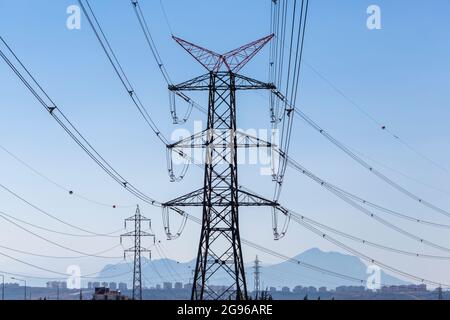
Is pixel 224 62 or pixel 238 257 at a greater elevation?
pixel 224 62

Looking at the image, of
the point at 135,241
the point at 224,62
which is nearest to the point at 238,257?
→ the point at 224,62
